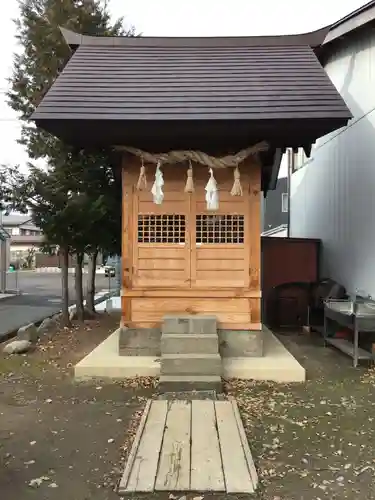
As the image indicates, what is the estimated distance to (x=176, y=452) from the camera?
407 centimetres

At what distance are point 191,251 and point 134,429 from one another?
10.0ft

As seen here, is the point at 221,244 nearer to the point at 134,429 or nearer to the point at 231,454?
the point at 134,429

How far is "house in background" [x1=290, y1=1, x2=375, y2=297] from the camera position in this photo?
28.0 ft

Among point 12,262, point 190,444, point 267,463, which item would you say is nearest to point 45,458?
point 190,444

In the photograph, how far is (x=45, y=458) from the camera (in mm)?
4043

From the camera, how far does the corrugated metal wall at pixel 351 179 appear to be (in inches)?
338

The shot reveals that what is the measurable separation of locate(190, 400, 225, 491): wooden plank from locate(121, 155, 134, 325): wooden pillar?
2.23 meters

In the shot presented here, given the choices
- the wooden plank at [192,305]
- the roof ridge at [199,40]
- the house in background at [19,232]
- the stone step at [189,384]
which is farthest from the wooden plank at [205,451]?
the house in background at [19,232]

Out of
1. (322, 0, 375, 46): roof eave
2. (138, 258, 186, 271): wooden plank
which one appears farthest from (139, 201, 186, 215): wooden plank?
(322, 0, 375, 46): roof eave

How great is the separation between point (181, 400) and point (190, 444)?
4.24 feet

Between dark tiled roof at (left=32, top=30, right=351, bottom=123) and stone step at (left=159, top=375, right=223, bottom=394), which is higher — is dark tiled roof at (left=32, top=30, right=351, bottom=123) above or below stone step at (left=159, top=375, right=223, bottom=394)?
above

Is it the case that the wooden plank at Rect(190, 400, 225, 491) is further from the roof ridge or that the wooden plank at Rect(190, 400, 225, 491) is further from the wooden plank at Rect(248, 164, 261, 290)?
the roof ridge

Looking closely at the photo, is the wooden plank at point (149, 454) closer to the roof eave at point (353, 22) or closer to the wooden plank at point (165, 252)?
the wooden plank at point (165, 252)

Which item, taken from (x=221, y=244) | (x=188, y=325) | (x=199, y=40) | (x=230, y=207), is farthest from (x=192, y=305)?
(x=199, y=40)
